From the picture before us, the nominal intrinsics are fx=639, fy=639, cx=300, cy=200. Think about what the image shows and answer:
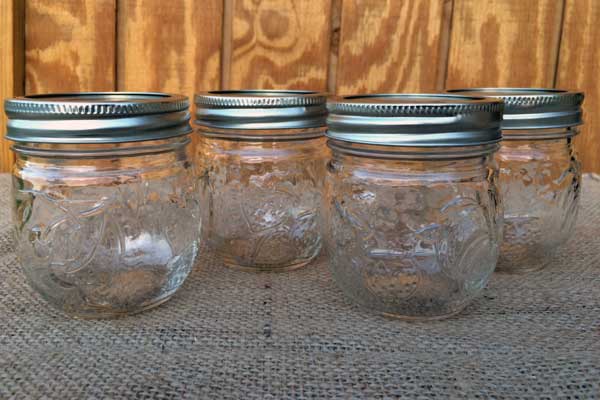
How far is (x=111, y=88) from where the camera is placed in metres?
1.19

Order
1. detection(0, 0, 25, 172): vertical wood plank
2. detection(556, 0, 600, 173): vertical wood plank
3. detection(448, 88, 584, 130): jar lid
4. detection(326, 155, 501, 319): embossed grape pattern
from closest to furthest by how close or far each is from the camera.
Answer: detection(326, 155, 501, 319): embossed grape pattern < detection(448, 88, 584, 130): jar lid < detection(0, 0, 25, 172): vertical wood plank < detection(556, 0, 600, 173): vertical wood plank

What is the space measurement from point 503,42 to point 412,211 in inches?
29.7

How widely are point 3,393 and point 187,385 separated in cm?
14

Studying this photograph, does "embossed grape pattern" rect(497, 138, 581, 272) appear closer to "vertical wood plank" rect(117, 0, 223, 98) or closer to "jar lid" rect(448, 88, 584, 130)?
"jar lid" rect(448, 88, 584, 130)

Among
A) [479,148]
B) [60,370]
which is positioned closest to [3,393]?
[60,370]

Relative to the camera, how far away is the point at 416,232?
0.62 m

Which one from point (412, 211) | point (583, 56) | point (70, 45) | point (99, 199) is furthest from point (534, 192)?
point (70, 45)

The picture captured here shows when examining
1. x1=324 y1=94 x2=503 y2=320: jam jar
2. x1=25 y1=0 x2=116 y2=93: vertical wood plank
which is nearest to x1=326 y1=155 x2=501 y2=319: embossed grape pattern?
x1=324 y1=94 x2=503 y2=320: jam jar

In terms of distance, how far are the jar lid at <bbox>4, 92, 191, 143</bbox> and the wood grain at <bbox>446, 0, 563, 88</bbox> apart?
2.62 feet

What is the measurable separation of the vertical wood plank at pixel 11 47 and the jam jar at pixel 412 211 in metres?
0.76

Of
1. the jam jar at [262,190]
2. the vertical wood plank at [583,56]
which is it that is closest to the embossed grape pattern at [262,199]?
the jam jar at [262,190]

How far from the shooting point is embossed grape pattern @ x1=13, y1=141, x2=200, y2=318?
0.60 m

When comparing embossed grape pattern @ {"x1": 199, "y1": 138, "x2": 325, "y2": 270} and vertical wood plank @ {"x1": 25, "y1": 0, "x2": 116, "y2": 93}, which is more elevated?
vertical wood plank @ {"x1": 25, "y1": 0, "x2": 116, "y2": 93}

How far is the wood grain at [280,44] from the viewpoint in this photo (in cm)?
118
